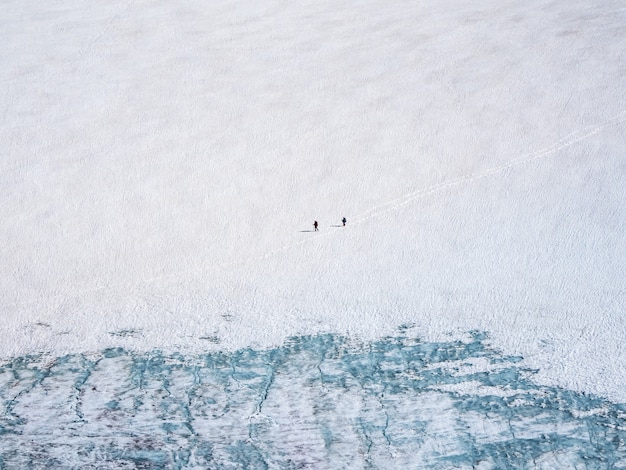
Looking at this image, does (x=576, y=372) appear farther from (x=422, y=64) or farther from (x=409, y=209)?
(x=422, y=64)

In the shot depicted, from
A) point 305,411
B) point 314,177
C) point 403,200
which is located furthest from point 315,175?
point 305,411

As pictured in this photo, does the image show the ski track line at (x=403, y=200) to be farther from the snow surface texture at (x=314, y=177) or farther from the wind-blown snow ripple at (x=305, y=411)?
the wind-blown snow ripple at (x=305, y=411)

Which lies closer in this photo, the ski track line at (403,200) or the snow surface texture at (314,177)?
the snow surface texture at (314,177)

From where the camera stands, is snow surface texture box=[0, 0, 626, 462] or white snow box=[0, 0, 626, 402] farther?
white snow box=[0, 0, 626, 402]

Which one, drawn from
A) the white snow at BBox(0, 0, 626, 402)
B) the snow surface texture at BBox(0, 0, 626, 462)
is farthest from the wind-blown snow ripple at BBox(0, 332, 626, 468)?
the white snow at BBox(0, 0, 626, 402)

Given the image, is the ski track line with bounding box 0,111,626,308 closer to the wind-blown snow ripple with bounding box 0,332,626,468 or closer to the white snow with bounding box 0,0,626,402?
the white snow with bounding box 0,0,626,402

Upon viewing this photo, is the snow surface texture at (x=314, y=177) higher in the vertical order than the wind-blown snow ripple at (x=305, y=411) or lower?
higher

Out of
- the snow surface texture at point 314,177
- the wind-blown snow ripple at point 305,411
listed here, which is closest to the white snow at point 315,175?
the snow surface texture at point 314,177
